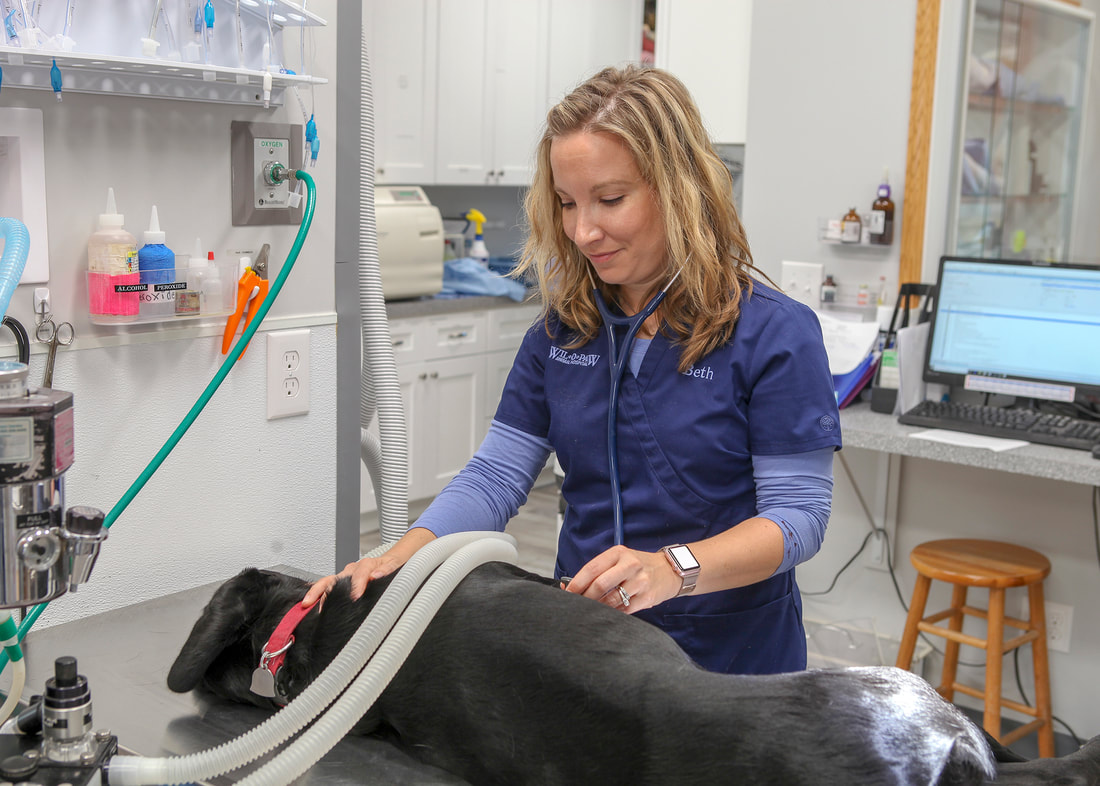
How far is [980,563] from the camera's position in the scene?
2660 mm

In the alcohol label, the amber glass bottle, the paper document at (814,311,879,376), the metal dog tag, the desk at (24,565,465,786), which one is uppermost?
the amber glass bottle

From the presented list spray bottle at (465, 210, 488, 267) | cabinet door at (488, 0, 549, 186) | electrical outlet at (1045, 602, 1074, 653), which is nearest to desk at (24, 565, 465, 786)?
electrical outlet at (1045, 602, 1074, 653)

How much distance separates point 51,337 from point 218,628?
45 cm

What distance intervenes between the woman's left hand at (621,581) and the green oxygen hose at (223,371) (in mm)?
644

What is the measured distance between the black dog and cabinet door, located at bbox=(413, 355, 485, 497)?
3178mm

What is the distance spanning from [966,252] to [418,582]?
2.50 m

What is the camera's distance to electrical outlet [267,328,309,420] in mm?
1666

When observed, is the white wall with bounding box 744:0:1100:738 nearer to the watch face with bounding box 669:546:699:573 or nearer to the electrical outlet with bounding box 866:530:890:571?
the electrical outlet with bounding box 866:530:890:571

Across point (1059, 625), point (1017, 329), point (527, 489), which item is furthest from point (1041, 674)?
point (527, 489)

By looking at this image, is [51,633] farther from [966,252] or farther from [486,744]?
[966,252]

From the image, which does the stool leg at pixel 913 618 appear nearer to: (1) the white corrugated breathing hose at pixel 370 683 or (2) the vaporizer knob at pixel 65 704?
(1) the white corrugated breathing hose at pixel 370 683

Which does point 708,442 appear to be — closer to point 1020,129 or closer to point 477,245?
point 1020,129

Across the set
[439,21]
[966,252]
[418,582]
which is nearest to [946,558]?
[966,252]

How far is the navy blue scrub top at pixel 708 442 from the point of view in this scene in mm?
1314
